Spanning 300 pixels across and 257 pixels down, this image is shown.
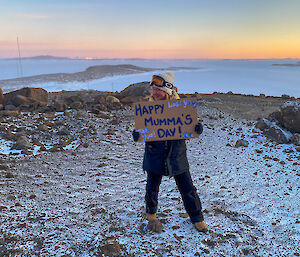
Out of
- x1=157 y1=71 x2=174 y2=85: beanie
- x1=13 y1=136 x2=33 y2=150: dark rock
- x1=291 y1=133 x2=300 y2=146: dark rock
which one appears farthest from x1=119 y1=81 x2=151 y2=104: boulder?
x1=157 y1=71 x2=174 y2=85: beanie

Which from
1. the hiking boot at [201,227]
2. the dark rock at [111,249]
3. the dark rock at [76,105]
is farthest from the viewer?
the dark rock at [76,105]

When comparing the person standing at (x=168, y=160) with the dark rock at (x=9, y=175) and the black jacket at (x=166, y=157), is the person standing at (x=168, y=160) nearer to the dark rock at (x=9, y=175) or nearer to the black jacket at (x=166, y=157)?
the black jacket at (x=166, y=157)

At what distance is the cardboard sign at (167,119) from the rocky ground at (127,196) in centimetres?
155

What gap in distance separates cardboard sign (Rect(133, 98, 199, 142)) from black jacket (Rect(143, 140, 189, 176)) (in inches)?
4.7

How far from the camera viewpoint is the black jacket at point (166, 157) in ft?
11.5

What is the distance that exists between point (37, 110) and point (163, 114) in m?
9.38

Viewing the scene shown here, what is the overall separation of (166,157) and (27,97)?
1128cm

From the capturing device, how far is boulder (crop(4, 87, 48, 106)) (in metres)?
12.0

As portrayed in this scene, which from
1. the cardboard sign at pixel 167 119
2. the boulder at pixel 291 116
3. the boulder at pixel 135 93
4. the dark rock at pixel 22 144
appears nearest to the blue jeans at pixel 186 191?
the cardboard sign at pixel 167 119

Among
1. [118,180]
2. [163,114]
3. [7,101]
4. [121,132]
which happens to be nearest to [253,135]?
[121,132]

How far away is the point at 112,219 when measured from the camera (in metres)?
4.21

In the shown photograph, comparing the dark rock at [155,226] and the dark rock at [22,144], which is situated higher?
the dark rock at [22,144]

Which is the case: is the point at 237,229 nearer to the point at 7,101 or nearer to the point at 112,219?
the point at 112,219

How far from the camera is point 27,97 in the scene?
41.1 feet
